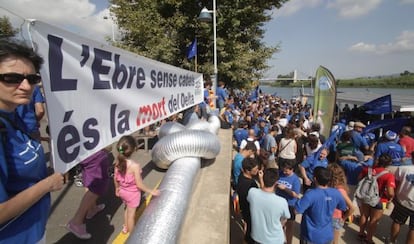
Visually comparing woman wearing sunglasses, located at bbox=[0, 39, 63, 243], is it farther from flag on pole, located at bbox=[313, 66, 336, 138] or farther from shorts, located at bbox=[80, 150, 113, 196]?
flag on pole, located at bbox=[313, 66, 336, 138]

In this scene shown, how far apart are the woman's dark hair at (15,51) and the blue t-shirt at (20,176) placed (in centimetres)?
32

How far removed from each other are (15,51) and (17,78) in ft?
0.48

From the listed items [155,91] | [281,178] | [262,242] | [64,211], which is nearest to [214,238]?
[262,242]

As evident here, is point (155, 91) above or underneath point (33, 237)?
above

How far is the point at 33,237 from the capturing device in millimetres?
1610

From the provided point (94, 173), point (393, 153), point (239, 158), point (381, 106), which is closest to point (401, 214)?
point (393, 153)

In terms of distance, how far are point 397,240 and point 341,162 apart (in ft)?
5.57

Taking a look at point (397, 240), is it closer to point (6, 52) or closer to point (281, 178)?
point (281, 178)

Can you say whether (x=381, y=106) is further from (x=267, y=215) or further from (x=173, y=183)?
(x=173, y=183)

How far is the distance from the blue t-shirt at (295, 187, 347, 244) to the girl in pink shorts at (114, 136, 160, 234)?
5.91 feet

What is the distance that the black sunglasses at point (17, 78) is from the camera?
1.35m

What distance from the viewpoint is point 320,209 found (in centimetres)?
311

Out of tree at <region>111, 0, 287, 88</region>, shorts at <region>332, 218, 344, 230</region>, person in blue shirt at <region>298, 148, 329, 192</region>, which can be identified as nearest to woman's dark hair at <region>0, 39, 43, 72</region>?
shorts at <region>332, 218, 344, 230</region>

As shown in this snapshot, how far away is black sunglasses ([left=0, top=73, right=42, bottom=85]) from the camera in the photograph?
135 cm
